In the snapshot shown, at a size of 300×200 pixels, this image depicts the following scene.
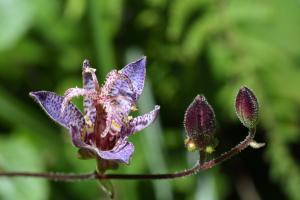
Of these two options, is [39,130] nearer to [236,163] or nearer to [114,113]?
[236,163]

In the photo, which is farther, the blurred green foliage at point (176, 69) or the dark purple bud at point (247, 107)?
the blurred green foliage at point (176, 69)

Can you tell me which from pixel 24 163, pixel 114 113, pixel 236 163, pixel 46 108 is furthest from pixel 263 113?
pixel 46 108

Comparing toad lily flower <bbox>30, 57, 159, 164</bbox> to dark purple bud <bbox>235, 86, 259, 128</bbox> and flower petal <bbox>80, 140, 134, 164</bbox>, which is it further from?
dark purple bud <bbox>235, 86, 259, 128</bbox>

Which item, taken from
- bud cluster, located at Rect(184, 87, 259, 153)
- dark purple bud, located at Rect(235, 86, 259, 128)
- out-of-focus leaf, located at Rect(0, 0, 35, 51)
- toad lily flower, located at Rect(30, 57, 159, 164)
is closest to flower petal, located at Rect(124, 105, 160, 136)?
toad lily flower, located at Rect(30, 57, 159, 164)

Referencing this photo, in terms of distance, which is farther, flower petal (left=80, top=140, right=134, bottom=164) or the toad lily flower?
the toad lily flower

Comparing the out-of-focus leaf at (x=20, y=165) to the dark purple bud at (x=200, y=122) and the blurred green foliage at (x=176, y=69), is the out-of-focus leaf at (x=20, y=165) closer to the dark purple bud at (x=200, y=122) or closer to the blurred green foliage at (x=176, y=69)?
the blurred green foliage at (x=176, y=69)

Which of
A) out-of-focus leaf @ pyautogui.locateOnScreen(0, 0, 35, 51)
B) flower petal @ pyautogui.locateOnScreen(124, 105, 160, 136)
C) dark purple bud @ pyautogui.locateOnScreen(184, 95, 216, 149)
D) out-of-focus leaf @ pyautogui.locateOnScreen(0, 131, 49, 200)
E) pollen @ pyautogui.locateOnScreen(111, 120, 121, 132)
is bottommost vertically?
out-of-focus leaf @ pyautogui.locateOnScreen(0, 131, 49, 200)

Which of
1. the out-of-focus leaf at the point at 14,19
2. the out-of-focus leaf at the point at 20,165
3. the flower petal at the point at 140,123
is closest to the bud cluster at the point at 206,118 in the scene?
the flower petal at the point at 140,123

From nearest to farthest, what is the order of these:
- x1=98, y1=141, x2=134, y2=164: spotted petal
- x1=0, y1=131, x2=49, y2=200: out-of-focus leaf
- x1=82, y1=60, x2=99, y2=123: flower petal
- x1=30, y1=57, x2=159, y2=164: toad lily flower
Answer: x1=98, y1=141, x2=134, y2=164: spotted petal, x1=30, y1=57, x2=159, y2=164: toad lily flower, x1=82, y1=60, x2=99, y2=123: flower petal, x1=0, y1=131, x2=49, y2=200: out-of-focus leaf
